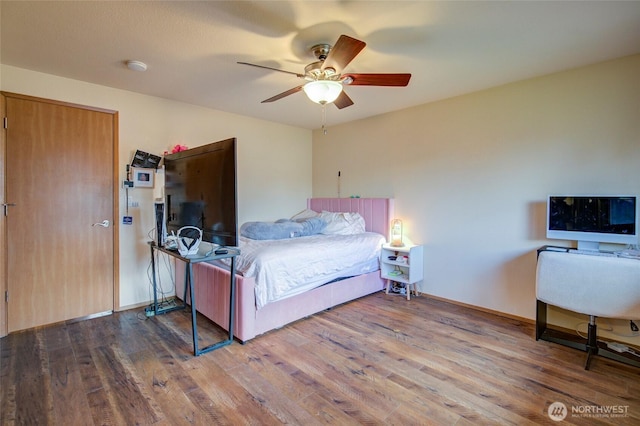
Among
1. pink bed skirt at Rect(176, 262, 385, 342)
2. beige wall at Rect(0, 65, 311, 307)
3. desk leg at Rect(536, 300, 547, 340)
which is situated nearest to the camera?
pink bed skirt at Rect(176, 262, 385, 342)

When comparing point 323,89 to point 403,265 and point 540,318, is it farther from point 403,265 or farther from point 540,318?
point 540,318

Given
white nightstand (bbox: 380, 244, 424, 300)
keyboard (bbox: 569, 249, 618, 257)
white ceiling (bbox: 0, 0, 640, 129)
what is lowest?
white nightstand (bbox: 380, 244, 424, 300)

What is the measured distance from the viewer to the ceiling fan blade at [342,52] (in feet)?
5.96

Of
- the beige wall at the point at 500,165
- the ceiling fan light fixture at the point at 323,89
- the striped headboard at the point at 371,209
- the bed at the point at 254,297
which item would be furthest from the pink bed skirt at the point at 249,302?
the ceiling fan light fixture at the point at 323,89

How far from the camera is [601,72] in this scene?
2695 millimetres

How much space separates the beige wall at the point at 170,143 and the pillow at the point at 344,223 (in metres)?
1.08

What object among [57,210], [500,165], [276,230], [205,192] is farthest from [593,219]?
[57,210]

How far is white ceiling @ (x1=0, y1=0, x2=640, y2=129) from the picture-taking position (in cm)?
193

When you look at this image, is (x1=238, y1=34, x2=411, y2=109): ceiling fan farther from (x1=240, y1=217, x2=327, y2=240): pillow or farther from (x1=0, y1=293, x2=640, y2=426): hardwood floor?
(x1=0, y1=293, x2=640, y2=426): hardwood floor

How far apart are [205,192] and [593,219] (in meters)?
3.39

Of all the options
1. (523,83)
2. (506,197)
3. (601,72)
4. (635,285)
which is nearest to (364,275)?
(506,197)

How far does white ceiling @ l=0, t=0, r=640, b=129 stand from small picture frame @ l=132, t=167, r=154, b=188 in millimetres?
926

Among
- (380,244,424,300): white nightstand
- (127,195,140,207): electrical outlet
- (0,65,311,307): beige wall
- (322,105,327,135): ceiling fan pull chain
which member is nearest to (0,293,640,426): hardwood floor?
(380,244,424,300): white nightstand

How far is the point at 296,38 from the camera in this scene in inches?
90.0
